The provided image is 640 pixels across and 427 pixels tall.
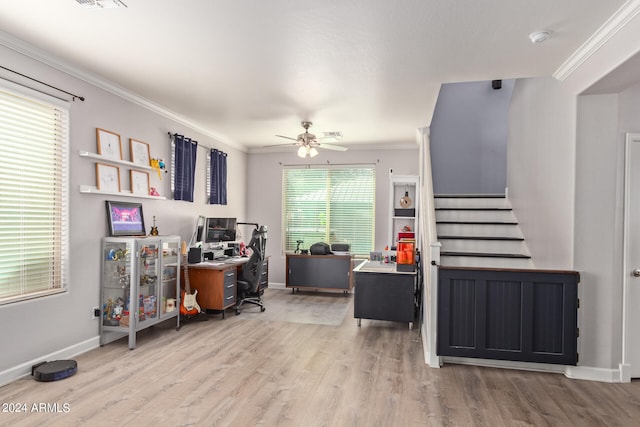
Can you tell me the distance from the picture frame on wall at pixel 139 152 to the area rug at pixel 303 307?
7.98 feet

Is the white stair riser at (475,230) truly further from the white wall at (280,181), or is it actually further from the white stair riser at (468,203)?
the white wall at (280,181)

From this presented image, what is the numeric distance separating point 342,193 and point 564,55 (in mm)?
4520

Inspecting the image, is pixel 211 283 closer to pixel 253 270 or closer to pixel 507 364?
pixel 253 270

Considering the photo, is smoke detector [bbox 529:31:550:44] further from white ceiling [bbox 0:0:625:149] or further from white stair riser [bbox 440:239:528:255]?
white stair riser [bbox 440:239:528:255]

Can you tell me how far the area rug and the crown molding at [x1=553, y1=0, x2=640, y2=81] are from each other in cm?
372

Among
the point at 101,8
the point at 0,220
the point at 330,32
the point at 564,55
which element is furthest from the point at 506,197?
the point at 0,220

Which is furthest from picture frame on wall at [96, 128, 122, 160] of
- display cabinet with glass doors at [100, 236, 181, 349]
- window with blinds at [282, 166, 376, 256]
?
window with blinds at [282, 166, 376, 256]

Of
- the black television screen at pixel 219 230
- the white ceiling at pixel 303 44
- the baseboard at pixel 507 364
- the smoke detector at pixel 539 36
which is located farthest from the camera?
the black television screen at pixel 219 230

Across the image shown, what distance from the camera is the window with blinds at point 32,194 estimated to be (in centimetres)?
302

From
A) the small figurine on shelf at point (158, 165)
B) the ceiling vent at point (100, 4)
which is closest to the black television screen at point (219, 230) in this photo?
the small figurine on shelf at point (158, 165)

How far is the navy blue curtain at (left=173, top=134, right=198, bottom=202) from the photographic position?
514cm

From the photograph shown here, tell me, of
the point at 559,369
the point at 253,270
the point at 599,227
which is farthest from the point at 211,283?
the point at 599,227

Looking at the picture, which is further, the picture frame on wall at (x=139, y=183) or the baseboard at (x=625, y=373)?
the picture frame on wall at (x=139, y=183)

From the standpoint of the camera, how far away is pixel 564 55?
3127 millimetres
